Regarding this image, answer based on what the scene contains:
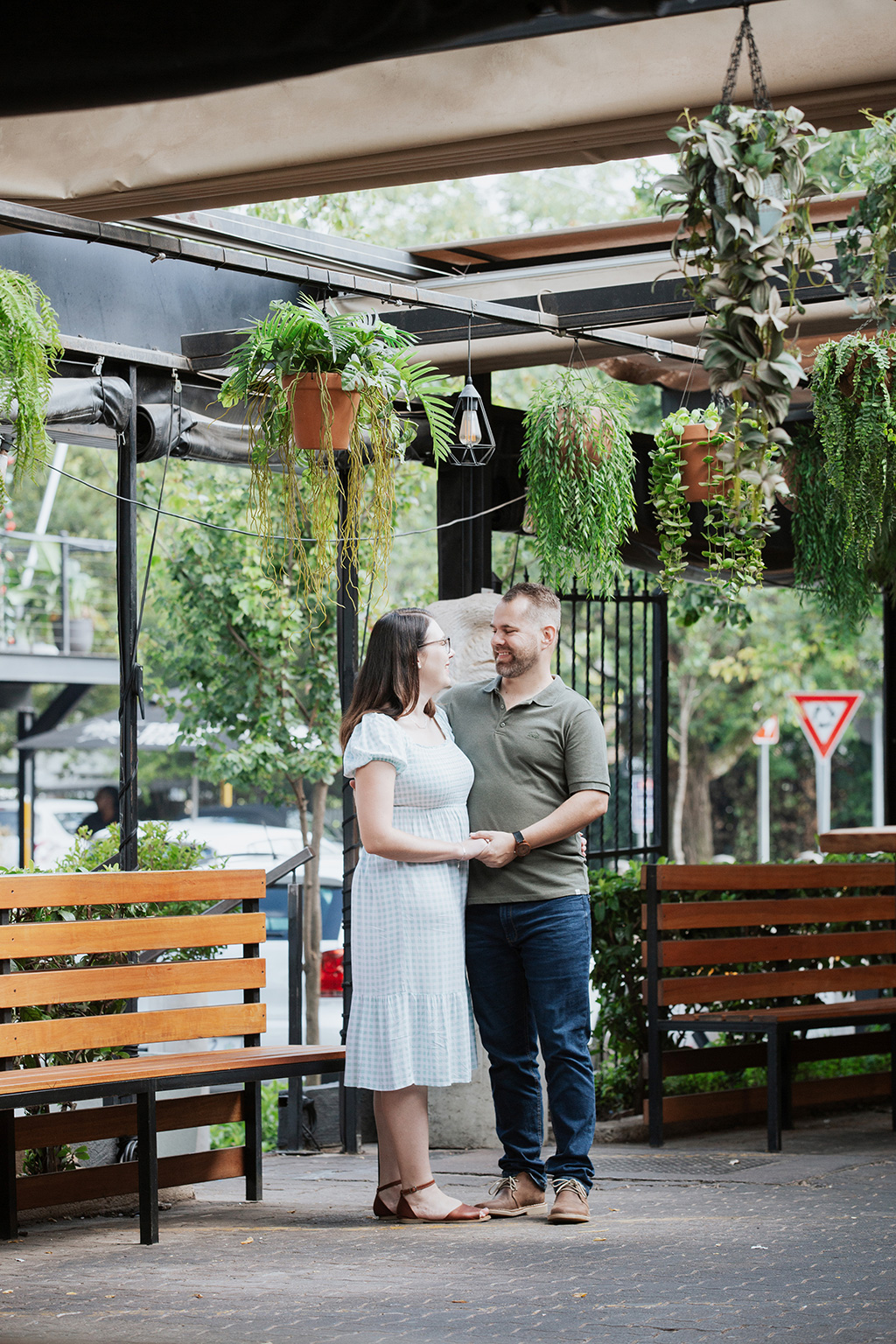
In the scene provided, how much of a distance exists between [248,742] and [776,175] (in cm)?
1008

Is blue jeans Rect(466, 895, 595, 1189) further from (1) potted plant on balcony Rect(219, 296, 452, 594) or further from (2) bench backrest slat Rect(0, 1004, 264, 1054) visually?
(1) potted plant on balcony Rect(219, 296, 452, 594)

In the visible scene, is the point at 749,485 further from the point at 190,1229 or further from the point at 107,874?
the point at 190,1229

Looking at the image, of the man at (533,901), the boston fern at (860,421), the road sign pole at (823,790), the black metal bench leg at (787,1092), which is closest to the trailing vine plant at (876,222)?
the boston fern at (860,421)

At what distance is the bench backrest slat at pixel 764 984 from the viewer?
701 centimetres

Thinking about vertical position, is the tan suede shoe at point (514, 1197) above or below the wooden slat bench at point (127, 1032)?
below

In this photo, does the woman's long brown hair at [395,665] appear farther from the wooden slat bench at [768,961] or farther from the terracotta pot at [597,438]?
the wooden slat bench at [768,961]

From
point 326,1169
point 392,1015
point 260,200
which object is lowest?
point 326,1169

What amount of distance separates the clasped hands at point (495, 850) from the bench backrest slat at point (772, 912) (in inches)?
82.9

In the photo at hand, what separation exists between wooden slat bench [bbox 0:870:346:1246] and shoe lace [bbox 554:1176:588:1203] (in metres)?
0.84

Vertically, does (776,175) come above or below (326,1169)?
above

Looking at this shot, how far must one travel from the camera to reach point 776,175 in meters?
2.88

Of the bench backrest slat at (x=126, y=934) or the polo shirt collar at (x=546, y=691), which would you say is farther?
the polo shirt collar at (x=546, y=691)

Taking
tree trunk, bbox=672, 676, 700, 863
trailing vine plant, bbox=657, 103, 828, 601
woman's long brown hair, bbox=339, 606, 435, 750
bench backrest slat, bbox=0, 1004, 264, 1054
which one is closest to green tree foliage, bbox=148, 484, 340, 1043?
bench backrest slat, bbox=0, 1004, 264, 1054

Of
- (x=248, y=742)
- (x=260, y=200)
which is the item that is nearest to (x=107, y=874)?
(x=260, y=200)
